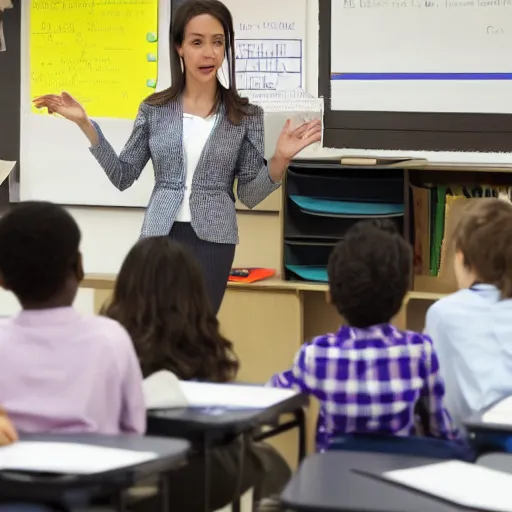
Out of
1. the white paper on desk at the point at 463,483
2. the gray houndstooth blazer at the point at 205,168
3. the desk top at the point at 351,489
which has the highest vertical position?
the gray houndstooth blazer at the point at 205,168

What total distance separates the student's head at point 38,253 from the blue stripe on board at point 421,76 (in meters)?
2.50

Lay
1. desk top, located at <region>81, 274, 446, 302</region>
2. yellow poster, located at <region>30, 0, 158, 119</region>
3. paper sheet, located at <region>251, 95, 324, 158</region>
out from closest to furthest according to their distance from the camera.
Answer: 1. desk top, located at <region>81, 274, 446, 302</region>
2. paper sheet, located at <region>251, 95, 324, 158</region>
3. yellow poster, located at <region>30, 0, 158, 119</region>

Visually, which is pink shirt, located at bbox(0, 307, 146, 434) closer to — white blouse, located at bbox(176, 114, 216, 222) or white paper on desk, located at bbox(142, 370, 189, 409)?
white paper on desk, located at bbox(142, 370, 189, 409)

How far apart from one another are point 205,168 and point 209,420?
1454 millimetres

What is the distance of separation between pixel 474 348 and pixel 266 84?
223cm

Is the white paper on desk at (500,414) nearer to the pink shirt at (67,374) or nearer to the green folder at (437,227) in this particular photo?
the pink shirt at (67,374)

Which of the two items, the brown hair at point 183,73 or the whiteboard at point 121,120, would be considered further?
the whiteboard at point 121,120

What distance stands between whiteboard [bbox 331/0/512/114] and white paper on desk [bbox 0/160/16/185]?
5.35 ft

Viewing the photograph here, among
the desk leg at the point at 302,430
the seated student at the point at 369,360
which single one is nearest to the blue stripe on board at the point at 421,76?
the seated student at the point at 369,360

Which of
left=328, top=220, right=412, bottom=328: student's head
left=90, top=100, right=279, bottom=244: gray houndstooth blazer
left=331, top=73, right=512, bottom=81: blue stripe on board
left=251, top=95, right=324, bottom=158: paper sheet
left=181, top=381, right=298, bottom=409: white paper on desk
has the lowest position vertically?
left=181, top=381, right=298, bottom=409: white paper on desk

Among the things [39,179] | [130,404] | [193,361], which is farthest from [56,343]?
[39,179]

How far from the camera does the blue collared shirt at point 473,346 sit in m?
2.32

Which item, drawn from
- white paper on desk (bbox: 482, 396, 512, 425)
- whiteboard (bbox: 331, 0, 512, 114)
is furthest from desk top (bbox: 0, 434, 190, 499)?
whiteboard (bbox: 331, 0, 512, 114)

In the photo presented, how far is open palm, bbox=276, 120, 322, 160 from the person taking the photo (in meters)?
3.12
